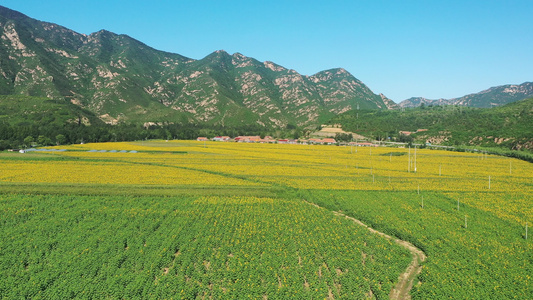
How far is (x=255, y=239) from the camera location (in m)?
28.2

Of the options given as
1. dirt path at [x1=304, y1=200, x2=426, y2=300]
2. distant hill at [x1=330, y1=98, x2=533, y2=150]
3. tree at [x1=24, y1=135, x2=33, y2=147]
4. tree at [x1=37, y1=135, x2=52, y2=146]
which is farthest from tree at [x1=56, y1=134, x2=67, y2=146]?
distant hill at [x1=330, y1=98, x2=533, y2=150]

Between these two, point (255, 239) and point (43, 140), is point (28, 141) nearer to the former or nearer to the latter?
point (43, 140)

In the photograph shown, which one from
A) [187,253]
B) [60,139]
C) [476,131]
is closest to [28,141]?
[60,139]

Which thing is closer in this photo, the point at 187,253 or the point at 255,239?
the point at 187,253

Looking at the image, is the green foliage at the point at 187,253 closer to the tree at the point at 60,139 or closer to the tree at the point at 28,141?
the tree at the point at 28,141

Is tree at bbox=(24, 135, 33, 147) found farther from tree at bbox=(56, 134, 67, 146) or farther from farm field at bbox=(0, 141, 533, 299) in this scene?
farm field at bbox=(0, 141, 533, 299)

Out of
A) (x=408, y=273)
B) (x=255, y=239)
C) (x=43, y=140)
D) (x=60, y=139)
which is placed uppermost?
(x=60, y=139)

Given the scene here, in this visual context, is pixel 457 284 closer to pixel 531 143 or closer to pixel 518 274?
pixel 518 274

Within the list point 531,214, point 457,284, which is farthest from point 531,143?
point 457,284

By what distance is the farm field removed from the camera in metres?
20.9

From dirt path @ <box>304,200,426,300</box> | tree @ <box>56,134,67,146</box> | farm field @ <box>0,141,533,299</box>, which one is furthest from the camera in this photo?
tree @ <box>56,134,67,146</box>

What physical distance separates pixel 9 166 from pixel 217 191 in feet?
179

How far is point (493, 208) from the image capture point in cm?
3862

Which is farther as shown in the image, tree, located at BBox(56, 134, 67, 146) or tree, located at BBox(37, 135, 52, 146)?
tree, located at BBox(56, 134, 67, 146)
